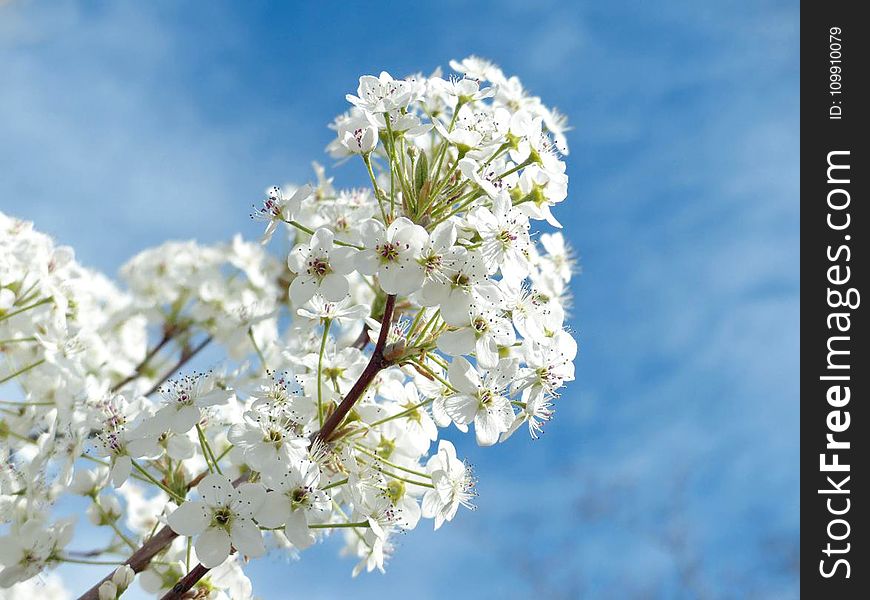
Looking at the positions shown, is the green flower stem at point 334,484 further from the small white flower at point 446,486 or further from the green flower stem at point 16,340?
the green flower stem at point 16,340

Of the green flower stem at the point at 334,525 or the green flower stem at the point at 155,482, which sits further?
the green flower stem at the point at 155,482

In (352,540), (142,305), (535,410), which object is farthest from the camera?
(142,305)

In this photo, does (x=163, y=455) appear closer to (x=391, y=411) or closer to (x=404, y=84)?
(x=391, y=411)

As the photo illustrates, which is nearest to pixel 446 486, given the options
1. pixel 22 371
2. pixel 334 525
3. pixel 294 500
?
pixel 334 525

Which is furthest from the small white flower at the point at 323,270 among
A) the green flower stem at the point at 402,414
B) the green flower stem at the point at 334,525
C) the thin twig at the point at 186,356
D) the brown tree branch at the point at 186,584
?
the thin twig at the point at 186,356

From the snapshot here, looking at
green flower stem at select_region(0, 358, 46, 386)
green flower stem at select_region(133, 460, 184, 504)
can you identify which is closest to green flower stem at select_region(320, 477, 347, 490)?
green flower stem at select_region(133, 460, 184, 504)

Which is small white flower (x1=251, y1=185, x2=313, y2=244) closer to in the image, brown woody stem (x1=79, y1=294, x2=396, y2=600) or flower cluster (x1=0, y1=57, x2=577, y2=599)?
flower cluster (x1=0, y1=57, x2=577, y2=599)

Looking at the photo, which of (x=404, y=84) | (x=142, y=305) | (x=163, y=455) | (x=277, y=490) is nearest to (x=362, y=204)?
(x=404, y=84)

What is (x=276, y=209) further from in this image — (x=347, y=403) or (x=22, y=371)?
(x=22, y=371)
